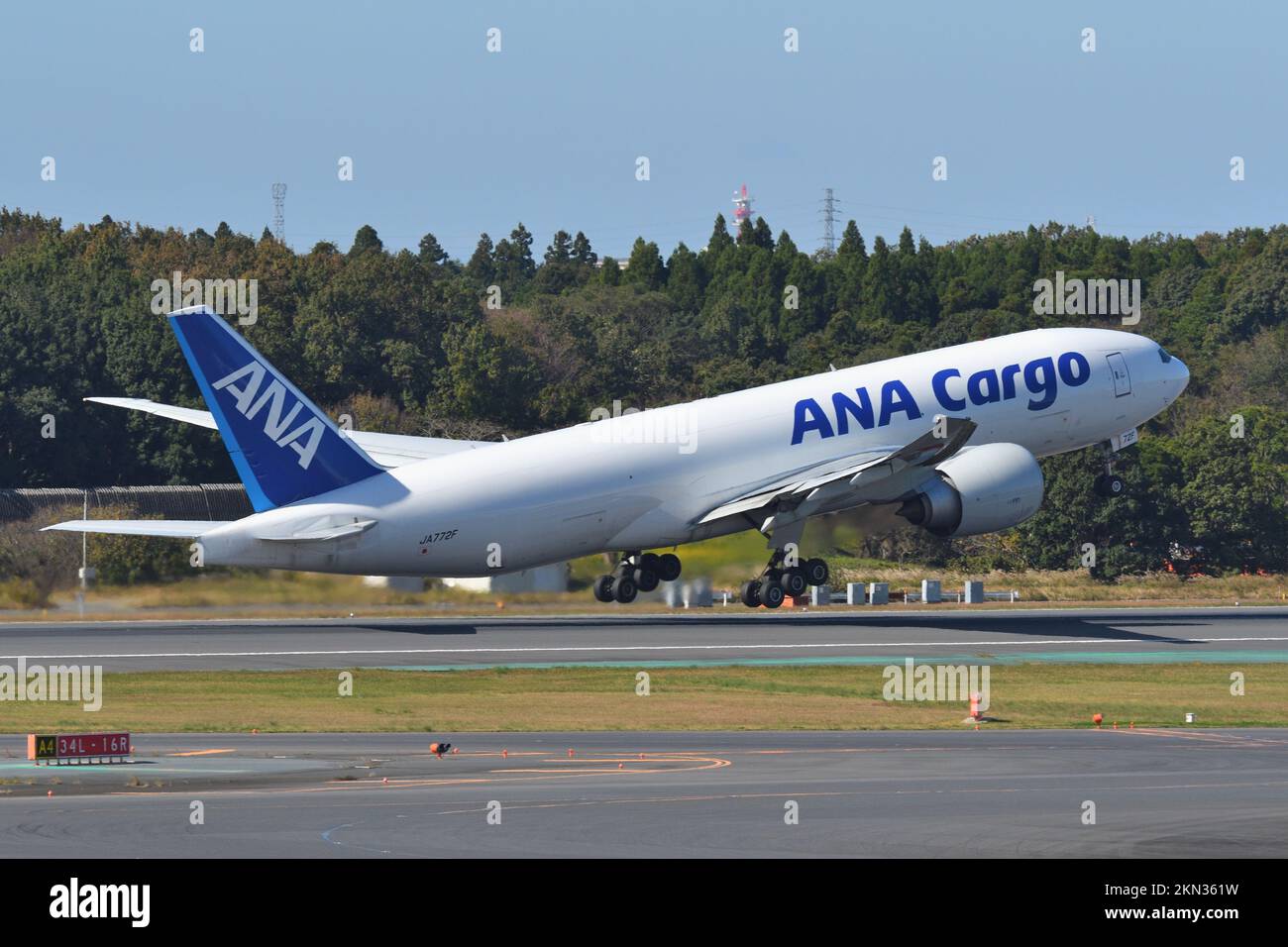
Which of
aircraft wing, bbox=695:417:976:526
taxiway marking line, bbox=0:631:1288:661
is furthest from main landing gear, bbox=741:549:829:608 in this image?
taxiway marking line, bbox=0:631:1288:661

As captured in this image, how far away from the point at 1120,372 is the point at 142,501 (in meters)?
37.0

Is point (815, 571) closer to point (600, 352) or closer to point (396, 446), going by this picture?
point (396, 446)

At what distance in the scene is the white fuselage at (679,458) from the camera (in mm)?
49938

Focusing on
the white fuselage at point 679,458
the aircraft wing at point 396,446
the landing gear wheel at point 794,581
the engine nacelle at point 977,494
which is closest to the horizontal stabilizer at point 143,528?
the white fuselage at point 679,458

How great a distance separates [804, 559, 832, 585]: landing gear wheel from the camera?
184 feet

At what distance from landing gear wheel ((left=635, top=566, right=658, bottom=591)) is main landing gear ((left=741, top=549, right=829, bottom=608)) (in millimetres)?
3010

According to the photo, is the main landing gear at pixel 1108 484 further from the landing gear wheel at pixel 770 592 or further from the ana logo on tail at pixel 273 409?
the ana logo on tail at pixel 273 409

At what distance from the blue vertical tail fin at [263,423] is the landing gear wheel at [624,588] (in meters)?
9.76

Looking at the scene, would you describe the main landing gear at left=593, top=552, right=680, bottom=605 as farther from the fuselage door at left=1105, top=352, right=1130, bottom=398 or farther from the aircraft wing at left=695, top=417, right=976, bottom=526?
the fuselage door at left=1105, top=352, right=1130, bottom=398

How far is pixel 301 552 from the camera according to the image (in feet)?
162

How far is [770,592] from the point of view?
5584 centimetres

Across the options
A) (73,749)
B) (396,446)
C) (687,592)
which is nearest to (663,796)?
(73,749)

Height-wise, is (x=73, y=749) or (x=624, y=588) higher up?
(x=624, y=588)
